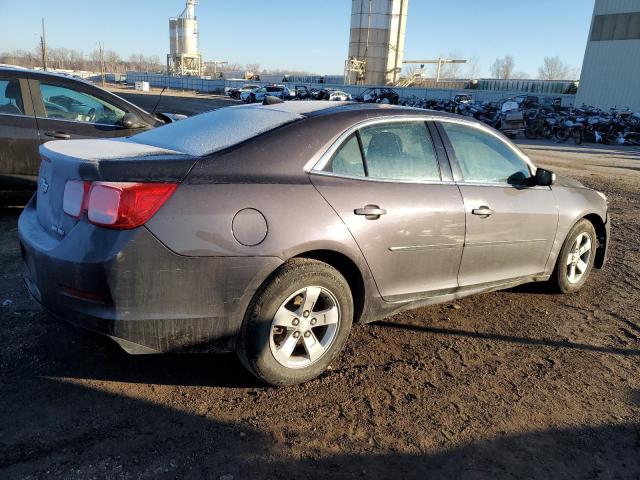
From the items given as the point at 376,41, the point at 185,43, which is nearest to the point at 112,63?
the point at 185,43

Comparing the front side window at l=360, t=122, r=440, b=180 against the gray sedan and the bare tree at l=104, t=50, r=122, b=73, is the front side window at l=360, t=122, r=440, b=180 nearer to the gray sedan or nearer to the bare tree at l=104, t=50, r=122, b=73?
the gray sedan

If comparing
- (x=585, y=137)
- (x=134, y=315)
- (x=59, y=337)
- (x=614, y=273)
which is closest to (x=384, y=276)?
(x=134, y=315)

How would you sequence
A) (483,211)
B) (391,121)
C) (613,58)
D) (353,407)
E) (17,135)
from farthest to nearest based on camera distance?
(613,58) → (17,135) → (483,211) → (391,121) → (353,407)

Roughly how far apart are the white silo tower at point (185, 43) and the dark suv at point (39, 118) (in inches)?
3804

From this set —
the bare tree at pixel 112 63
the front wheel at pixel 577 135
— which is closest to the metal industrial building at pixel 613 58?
the front wheel at pixel 577 135

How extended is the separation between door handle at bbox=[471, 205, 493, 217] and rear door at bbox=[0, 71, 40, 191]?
15.4 ft

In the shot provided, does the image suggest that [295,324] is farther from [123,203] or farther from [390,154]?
[390,154]

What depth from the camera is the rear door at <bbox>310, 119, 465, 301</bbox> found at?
10.2 ft

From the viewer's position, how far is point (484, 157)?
4008mm

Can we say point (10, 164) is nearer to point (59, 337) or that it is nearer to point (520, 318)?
point (59, 337)

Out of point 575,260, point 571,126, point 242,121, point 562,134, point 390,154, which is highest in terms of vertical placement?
point 242,121

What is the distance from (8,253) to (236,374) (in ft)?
10.3

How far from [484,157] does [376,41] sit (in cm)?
6067

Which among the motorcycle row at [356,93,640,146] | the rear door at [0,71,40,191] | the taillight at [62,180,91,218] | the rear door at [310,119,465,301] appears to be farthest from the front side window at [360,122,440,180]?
the motorcycle row at [356,93,640,146]
